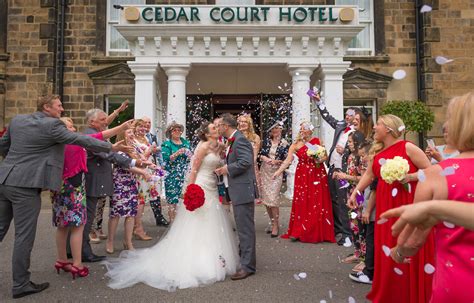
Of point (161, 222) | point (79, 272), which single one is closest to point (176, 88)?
point (161, 222)

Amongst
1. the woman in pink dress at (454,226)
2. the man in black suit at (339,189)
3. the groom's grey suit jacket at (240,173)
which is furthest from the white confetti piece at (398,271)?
the man in black suit at (339,189)

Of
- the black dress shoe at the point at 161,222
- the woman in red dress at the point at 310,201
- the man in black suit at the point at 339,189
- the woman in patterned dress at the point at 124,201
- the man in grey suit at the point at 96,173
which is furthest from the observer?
the black dress shoe at the point at 161,222

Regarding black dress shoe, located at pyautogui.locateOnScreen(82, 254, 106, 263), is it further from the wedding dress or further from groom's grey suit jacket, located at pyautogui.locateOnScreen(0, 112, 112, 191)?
groom's grey suit jacket, located at pyautogui.locateOnScreen(0, 112, 112, 191)

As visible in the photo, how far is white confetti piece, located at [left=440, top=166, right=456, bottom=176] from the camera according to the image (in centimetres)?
186

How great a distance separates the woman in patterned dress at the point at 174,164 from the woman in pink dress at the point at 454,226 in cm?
583

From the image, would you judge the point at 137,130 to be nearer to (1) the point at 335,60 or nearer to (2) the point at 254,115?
(1) the point at 335,60

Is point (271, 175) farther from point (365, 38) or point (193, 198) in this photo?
point (365, 38)

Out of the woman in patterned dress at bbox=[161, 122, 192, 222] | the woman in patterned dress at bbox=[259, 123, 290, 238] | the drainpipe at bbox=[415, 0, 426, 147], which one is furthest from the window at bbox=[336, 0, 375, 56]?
the woman in patterned dress at bbox=[161, 122, 192, 222]

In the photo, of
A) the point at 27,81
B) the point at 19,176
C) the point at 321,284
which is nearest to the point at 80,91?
the point at 27,81

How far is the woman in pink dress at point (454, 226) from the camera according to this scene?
5.98ft

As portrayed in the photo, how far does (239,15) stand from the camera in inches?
444

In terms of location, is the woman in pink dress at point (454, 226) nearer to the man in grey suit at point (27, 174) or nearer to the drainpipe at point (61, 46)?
the man in grey suit at point (27, 174)

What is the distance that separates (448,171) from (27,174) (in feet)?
12.7

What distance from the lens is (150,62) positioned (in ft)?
36.2
